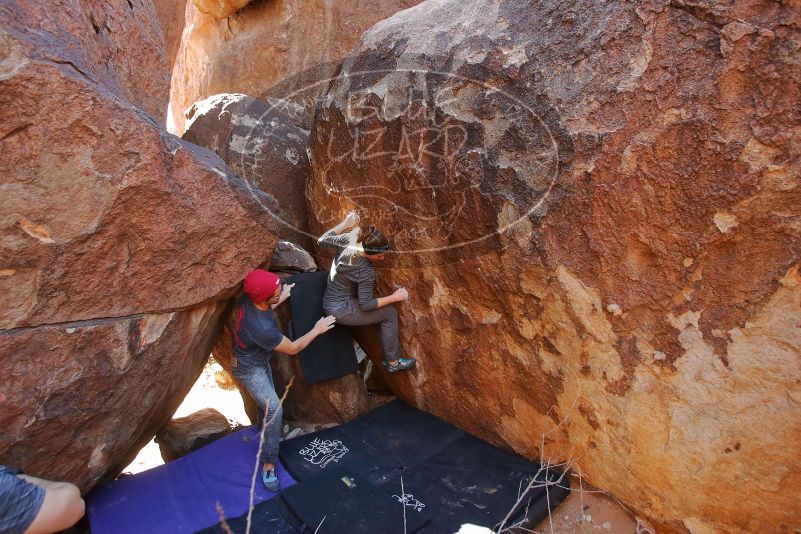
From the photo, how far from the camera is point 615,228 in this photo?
2.18 meters

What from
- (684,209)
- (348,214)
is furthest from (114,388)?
(684,209)

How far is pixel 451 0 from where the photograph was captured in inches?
112

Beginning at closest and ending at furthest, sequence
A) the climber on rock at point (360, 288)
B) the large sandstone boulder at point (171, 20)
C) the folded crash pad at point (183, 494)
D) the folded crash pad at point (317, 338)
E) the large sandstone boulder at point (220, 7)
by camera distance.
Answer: the folded crash pad at point (183, 494), the climber on rock at point (360, 288), the folded crash pad at point (317, 338), the large sandstone boulder at point (220, 7), the large sandstone boulder at point (171, 20)

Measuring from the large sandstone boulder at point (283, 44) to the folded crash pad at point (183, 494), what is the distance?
122 inches

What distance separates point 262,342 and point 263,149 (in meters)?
1.87

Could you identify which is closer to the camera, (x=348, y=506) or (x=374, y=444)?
(x=348, y=506)

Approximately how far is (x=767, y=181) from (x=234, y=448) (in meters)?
2.85

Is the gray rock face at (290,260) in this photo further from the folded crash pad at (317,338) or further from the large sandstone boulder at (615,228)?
the large sandstone boulder at (615,228)

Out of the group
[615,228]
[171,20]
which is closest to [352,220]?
[615,228]

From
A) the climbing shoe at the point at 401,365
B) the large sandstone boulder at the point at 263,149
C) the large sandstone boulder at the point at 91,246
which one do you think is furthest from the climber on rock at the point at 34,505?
the large sandstone boulder at the point at 263,149

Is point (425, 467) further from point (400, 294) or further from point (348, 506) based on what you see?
point (400, 294)

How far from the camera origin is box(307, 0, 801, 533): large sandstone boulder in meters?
1.88

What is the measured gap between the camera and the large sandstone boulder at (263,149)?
12.6 feet

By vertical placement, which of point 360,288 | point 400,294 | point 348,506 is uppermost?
point 360,288
